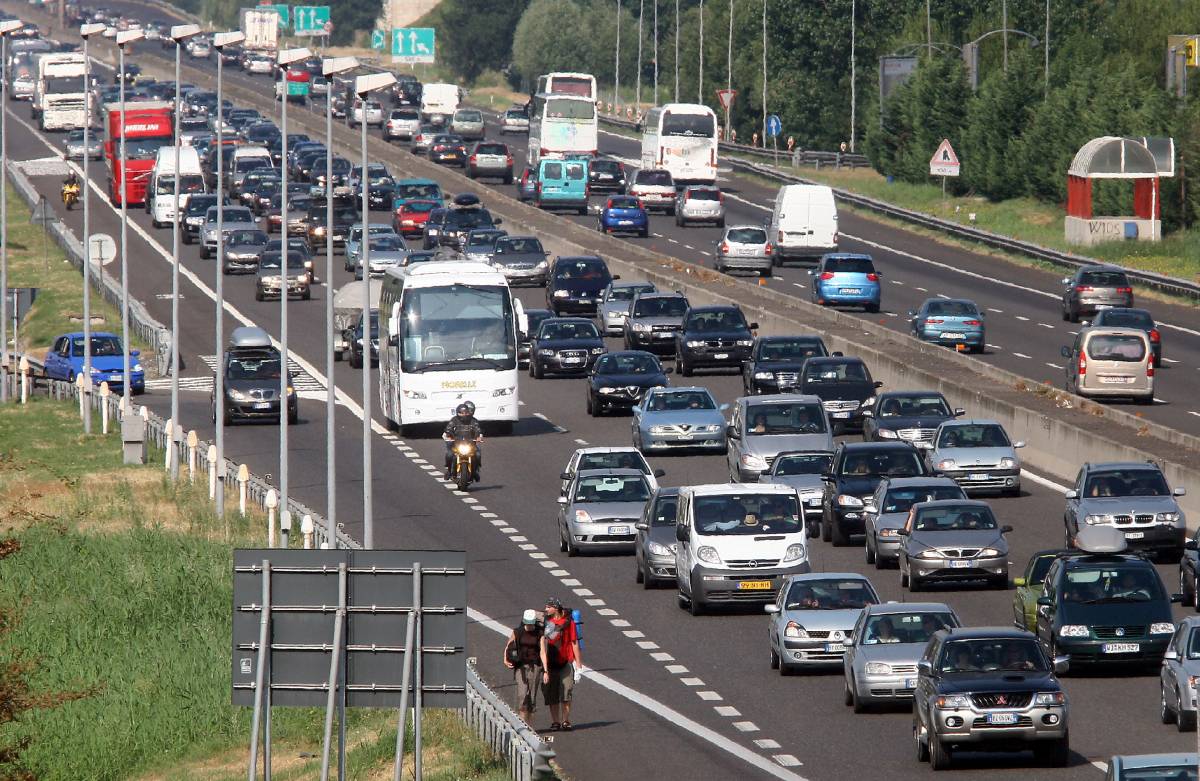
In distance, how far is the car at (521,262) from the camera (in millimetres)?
79938

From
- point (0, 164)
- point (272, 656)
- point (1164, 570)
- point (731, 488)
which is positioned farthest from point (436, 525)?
point (0, 164)

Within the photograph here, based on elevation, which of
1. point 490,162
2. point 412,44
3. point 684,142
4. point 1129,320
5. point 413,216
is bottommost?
point 1129,320

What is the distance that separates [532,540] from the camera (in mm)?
42656

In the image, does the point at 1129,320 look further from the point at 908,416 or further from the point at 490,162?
the point at 490,162

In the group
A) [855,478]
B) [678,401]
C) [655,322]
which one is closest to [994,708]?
[855,478]

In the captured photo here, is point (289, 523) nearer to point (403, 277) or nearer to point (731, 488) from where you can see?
point (731, 488)

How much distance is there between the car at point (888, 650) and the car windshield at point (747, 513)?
6.51 metres

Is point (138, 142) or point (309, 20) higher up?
point (309, 20)

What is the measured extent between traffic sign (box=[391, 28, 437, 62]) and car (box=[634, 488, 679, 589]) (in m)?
143

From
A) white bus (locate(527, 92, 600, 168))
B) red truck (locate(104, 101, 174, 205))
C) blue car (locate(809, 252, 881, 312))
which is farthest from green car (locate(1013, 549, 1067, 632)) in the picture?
white bus (locate(527, 92, 600, 168))

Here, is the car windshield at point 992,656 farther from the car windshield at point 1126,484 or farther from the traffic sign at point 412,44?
the traffic sign at point 412,44

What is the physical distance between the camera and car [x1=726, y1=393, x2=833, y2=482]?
4531 cm

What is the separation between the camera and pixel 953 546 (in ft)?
118

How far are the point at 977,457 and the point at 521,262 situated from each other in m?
36.8
